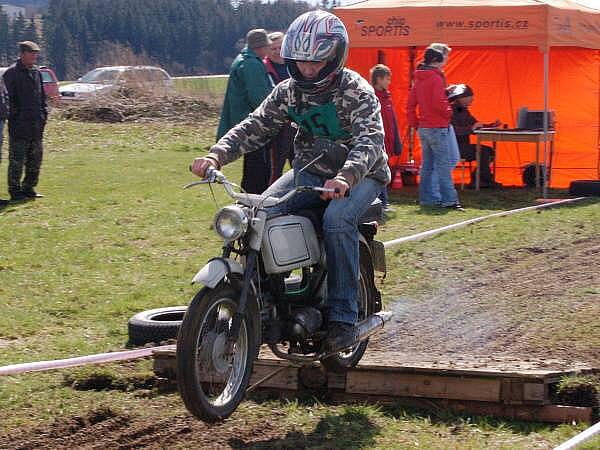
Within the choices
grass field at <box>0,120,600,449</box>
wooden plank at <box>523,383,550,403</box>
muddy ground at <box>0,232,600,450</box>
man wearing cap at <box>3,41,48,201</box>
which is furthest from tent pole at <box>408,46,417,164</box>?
wooden plank at <box>523,383,550,403</box>

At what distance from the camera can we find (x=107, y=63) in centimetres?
3906

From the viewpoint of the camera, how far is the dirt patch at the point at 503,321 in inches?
247

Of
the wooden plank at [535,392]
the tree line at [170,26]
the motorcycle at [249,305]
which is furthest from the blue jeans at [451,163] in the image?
the tree line at [170,26]

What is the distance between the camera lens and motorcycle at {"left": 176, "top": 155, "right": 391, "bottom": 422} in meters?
4.85

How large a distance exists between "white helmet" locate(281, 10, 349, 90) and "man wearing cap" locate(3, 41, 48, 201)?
8.78 metres

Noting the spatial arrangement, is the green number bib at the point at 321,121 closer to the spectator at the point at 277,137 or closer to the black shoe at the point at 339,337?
the black shoe at the point at 339,337

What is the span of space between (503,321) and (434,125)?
6.79 meters

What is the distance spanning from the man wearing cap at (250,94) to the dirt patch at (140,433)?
5.09 metres

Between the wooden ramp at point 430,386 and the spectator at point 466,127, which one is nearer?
the wooden ramp at point 430,386

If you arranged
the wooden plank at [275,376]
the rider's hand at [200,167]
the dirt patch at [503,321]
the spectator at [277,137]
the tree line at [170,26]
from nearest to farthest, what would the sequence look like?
the rider's hand at [200,167] < the wooden plank at [275,376] < the dirt patch at [503,321] < the spectator at [277,137] < the tree line at [170,26]

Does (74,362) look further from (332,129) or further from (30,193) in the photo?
(30,193)

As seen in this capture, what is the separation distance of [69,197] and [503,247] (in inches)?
261

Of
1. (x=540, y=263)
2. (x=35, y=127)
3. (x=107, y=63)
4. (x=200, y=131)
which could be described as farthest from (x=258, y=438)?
(x=107, y=63)

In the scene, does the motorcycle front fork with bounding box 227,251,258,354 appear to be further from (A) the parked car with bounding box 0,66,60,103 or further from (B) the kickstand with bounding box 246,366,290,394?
(A) the parked car with bounding box 0,66,60,103
